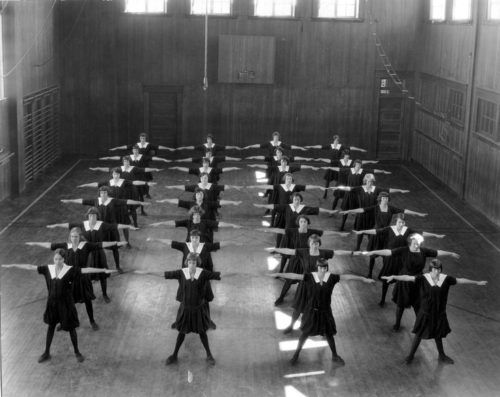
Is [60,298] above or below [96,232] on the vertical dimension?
below

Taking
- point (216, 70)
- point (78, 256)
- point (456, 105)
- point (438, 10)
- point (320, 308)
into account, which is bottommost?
point (320, 308)

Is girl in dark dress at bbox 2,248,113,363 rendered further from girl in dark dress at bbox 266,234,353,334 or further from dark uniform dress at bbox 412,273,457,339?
dark uniform dress at bbox 412,273,457,339

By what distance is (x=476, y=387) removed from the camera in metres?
9.43

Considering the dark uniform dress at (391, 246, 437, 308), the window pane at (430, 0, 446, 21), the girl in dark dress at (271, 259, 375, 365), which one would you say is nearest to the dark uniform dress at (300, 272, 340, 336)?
the girl in dark dress at (271, 259, 375, 365)

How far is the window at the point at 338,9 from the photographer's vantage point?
24.1m

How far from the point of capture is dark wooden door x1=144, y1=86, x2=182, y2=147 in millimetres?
24406

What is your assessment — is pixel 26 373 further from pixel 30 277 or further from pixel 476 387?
pixel 476 387

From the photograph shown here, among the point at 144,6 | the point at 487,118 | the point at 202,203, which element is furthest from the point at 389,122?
the point at 202,203

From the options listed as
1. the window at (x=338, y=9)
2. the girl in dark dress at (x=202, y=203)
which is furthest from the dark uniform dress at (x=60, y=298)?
the window at (x=338, y=9)

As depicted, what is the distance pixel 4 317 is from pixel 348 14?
16.1m

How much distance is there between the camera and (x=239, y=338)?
10.7 metres

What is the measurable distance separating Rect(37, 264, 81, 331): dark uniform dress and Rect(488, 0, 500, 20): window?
12.3 meters

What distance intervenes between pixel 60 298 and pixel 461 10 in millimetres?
14679

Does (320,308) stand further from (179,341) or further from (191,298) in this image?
(179,341)
